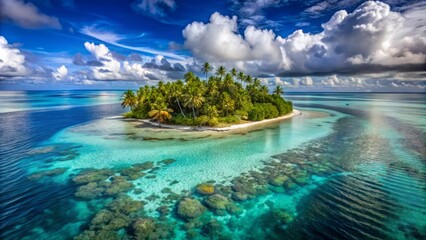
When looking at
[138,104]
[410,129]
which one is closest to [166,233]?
[138,104]

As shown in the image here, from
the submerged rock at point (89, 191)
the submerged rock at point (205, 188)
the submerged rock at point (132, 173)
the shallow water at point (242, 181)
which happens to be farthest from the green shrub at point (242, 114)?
the submerged rock at point (89, 191)

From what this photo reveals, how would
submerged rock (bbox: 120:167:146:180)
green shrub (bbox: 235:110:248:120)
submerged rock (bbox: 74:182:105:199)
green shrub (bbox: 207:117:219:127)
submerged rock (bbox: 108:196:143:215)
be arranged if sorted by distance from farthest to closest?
green shrub (bbox: 235:110:248:120) < green shrub (bbox: 207:117:219:127) < submerged rock (bbox: 120:167:146:180) < submerged rock (bbox: 74:182:105:199) < submerged rock (bbox: 108:196:143:215)

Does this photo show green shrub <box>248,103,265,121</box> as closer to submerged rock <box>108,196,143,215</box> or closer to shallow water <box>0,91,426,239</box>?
shallow water <box>0,91,426,239</box>

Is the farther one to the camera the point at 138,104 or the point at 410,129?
the point at 138,104

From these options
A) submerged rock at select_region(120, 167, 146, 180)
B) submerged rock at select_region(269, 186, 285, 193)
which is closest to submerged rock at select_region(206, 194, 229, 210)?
submerged rock at select_region(269, 186, 285, 193)

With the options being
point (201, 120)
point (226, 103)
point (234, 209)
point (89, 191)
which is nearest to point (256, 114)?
point (226, 103)

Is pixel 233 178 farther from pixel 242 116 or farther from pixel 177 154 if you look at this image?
pixel 242 116
